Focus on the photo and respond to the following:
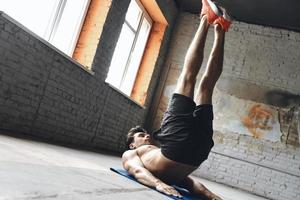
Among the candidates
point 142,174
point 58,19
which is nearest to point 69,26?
point 58,19

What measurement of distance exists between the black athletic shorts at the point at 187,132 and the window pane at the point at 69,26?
105 inches

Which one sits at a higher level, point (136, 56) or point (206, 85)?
point (136, 56)

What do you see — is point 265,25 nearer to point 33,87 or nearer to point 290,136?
point 290,136

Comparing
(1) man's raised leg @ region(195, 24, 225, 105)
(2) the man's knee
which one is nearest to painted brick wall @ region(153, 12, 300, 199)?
(1) man's raised leg @ region(195, 24, 225, 105)

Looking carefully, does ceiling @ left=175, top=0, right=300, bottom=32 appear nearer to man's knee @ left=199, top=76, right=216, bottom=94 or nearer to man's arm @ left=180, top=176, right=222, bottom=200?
man's knee @ left=199, top=76, right=216, bottom=94

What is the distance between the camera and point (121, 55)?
6746 millimetres

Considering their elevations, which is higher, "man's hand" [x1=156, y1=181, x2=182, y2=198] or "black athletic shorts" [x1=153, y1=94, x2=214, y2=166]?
"black athletic shorts" [x1=153, y1=94, x2=214, y2=166]

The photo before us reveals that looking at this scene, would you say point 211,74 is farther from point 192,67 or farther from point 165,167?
point 165,167

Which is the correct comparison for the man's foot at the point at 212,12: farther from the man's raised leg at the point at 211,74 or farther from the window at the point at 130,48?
the window at the point at 130,48

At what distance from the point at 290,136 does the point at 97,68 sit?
427 cm

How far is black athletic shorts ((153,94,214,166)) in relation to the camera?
2.62 metres

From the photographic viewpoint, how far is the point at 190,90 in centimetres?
270

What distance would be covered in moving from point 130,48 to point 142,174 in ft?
15.2

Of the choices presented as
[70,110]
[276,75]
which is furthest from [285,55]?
[70,110]
